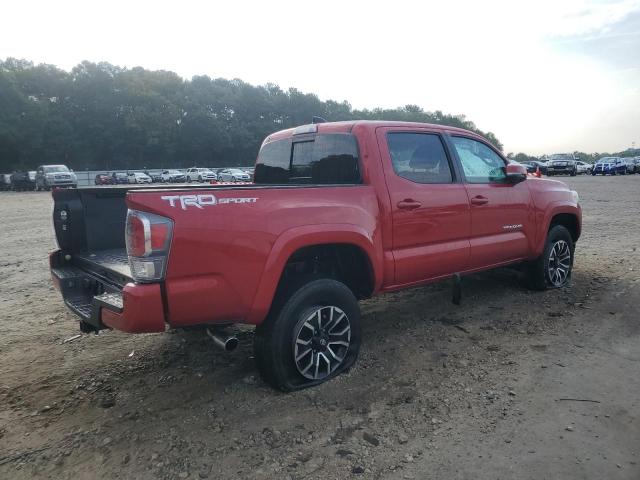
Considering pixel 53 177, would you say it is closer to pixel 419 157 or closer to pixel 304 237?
pixel 419 157

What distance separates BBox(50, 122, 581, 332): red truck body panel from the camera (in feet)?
9.29

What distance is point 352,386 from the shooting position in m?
3.56

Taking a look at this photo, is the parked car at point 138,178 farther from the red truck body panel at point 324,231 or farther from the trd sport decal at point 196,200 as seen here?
the trd sport decal at point 196,200

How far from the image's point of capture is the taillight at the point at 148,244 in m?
2.74

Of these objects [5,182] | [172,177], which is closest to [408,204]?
[5,182]

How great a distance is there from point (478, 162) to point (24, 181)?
118ft

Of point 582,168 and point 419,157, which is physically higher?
point 419,157

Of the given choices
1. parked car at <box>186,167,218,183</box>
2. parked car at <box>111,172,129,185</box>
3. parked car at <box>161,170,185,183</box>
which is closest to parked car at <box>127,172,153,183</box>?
parked car at <box>111,172,129,185</box>

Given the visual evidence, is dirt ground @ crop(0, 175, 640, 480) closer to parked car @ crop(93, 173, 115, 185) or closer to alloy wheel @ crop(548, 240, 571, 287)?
alloy wheel @ crop(548, 240, 571, 287)

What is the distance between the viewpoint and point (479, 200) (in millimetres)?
4684

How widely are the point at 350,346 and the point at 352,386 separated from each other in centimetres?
32

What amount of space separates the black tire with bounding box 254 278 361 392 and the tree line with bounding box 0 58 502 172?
51876 millimetres

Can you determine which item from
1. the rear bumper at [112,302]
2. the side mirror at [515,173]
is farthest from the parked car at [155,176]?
the side mirror at [515,173]

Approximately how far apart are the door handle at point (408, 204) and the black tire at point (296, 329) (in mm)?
884
